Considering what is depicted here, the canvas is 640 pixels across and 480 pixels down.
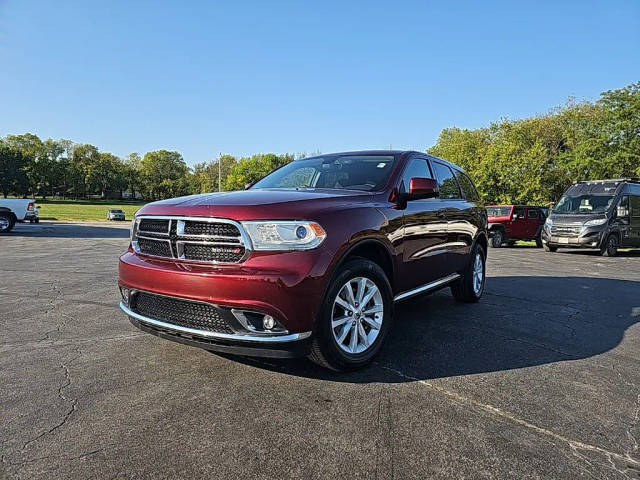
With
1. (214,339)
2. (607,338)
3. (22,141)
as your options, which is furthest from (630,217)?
(22,141)

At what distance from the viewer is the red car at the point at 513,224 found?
61.9ft

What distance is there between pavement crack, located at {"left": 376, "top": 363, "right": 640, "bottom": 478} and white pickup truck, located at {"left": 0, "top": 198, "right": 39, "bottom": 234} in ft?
69.7

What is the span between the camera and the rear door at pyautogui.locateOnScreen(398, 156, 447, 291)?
13.1 feet

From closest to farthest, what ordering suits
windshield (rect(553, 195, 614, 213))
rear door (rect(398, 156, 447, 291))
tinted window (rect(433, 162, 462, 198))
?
1. rear door (rect(398, 156, 447, 291))
2. tinted window (rect(433, 162, 462, 198))
3. windshield (rect(553, 195, 614, 213))

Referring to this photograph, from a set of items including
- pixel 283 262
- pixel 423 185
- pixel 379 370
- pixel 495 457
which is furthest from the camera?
pixel 423 185

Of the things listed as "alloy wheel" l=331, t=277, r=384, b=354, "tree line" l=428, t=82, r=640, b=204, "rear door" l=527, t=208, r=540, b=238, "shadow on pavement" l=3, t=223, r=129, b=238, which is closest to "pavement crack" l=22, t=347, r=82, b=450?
"alloy wheel" l=331, t=277, r=384, b=354

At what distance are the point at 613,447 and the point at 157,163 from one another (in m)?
116

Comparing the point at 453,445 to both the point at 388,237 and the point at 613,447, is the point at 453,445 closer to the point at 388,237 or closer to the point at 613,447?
→ the point at 613,447

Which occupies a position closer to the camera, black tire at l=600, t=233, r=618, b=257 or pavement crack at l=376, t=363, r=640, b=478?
pavement crack at l=376, t=363, r=640, b=478

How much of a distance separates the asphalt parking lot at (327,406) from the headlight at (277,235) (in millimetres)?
979

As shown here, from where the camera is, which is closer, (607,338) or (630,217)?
(607,338)

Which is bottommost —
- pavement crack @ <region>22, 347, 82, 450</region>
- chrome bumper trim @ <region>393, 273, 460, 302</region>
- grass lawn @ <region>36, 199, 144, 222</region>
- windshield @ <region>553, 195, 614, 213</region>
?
grass lawn @ <region>36, 199, 144, 222</region>

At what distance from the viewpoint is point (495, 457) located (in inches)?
87.7

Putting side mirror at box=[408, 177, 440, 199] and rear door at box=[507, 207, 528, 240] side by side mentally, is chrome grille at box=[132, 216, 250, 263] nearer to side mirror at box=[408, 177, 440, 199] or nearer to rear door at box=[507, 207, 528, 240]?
side mirror at box=[408, 177, 440, 199]
